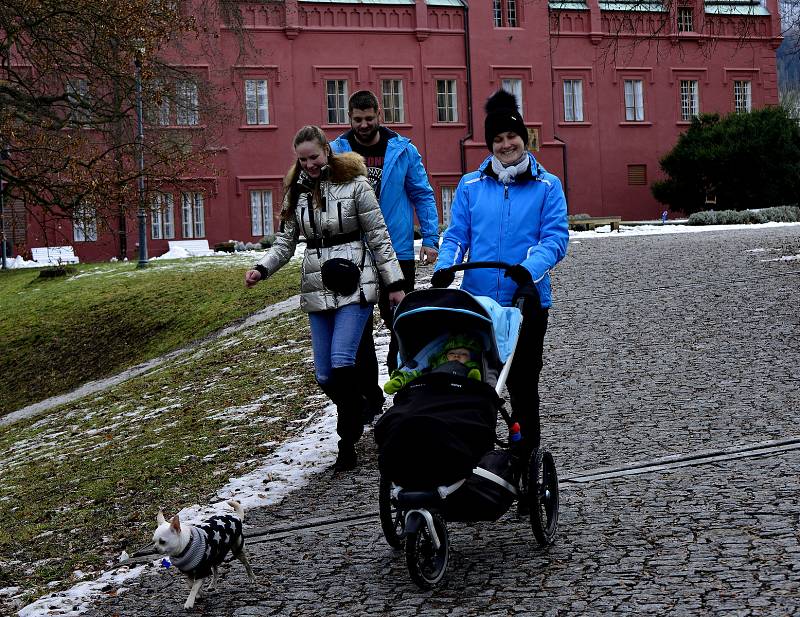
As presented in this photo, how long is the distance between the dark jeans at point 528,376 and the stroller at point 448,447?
328 millimetres

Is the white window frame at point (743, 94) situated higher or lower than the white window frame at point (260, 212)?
higher

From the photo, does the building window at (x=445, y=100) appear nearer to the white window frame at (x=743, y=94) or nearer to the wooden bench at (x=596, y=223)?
the wooden bench at (x=596, y=223)

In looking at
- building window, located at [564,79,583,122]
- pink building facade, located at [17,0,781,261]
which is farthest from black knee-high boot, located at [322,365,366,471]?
building window, located at [564,79,583,122]

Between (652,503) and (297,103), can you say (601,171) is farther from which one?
(652,503)

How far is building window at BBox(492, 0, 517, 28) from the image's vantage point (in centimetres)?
4803

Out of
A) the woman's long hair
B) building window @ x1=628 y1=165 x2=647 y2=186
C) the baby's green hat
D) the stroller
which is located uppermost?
building window @ x1=628 y1=165 x2=647 y2=186

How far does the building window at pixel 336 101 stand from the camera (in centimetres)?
4572

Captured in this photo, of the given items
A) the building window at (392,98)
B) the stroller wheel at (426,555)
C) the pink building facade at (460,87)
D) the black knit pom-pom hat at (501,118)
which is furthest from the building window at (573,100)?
the stroller wheel at (426,555)

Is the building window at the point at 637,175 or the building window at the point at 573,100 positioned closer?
the building window at the point at 573,100

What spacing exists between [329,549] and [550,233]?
6.43 feet

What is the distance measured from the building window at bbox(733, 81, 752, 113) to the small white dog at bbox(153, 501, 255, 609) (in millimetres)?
48927

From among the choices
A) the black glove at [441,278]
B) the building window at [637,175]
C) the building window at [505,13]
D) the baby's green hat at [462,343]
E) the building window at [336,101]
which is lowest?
the baby's green hat at [462,343]

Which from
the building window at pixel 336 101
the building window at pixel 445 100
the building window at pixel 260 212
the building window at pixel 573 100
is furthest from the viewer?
the building window at pixel 573 100

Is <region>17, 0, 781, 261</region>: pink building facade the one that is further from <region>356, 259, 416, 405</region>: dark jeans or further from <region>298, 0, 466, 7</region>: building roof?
<region>356, 259, 416, 405</region>: dark jeans
